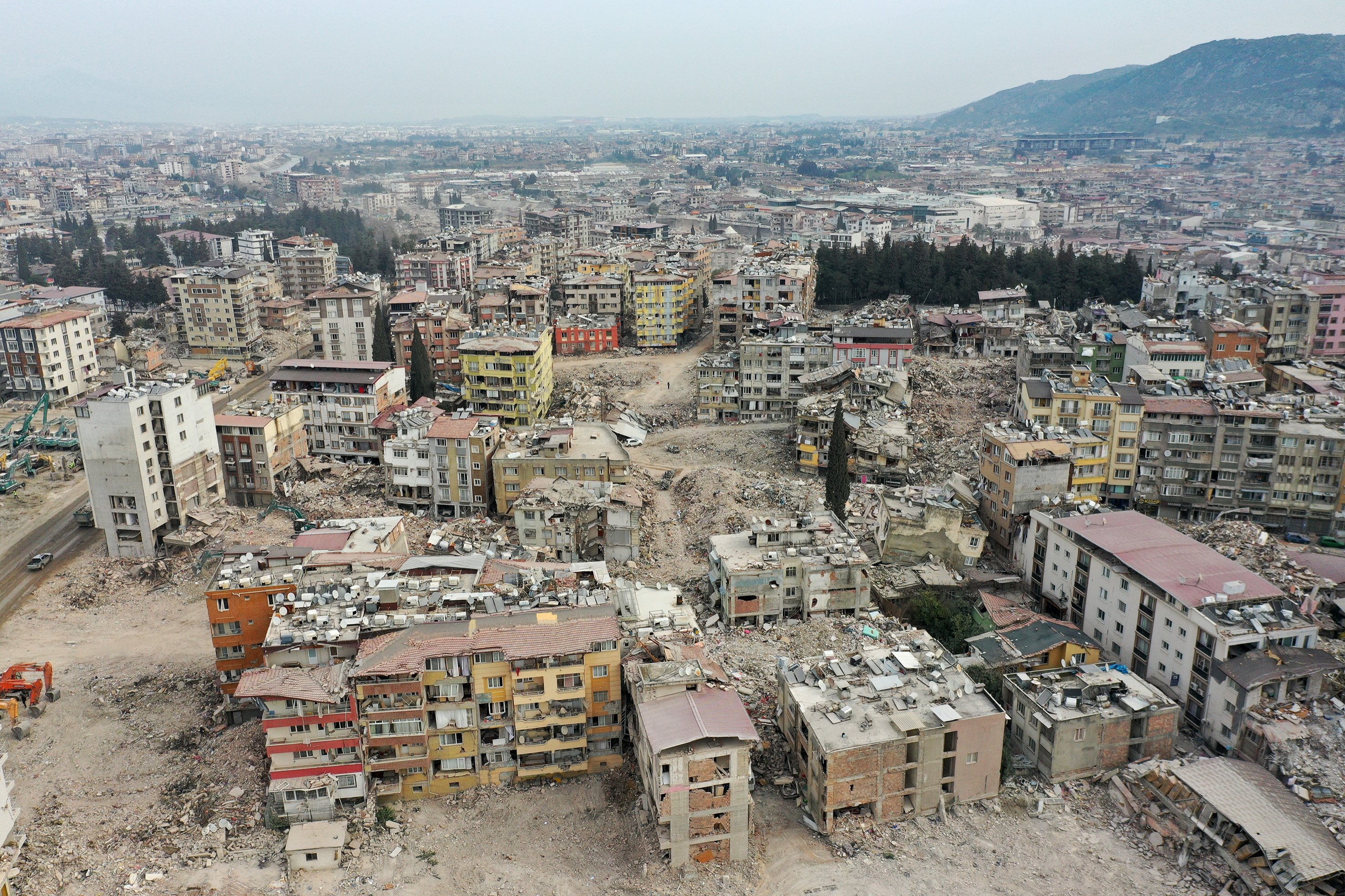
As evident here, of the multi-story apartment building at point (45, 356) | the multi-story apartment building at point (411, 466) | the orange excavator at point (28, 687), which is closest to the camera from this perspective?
the orange excavator at point (28, 687)

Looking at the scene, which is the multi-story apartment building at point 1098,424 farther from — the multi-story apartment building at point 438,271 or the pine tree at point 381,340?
the multi-story apartment building at point 438,271

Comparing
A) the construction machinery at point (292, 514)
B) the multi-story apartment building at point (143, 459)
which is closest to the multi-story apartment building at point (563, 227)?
the construction machinery at point (292, 514)

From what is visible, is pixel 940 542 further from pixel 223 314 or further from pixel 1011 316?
pixel 223 314

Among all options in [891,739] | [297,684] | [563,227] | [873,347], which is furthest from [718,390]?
[563,227]

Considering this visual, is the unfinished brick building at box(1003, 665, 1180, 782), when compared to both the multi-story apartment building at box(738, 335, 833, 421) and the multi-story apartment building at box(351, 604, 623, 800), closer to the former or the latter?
the multi-story apartment building at box(351, 604, 623, 800)

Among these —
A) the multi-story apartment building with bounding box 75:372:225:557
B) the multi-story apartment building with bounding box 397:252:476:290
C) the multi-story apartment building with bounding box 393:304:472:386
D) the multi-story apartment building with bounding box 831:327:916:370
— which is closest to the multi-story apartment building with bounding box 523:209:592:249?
the multi-story apartment building with bounding box 397:252:476:290

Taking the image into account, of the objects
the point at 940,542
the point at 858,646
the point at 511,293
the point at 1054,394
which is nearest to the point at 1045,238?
the point at 511,293

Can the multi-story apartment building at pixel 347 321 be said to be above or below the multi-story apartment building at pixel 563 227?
below

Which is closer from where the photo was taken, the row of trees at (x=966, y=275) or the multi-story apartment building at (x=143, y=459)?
the multi-story apartment building at (x=143, y=459)
